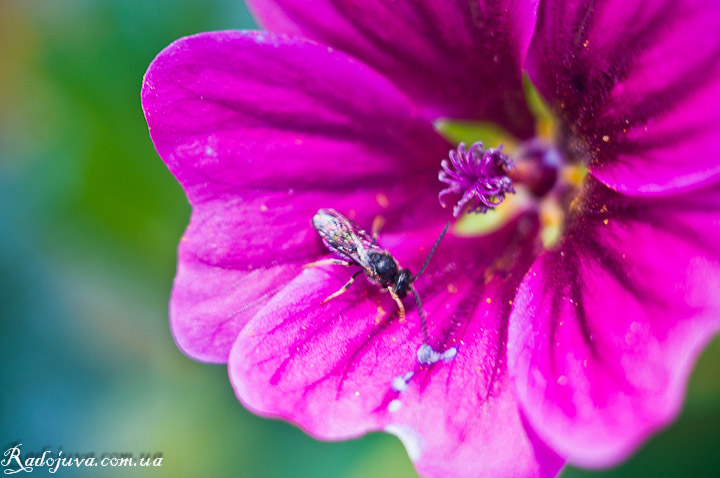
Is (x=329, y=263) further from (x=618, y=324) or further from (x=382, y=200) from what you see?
(x=618, y=324)

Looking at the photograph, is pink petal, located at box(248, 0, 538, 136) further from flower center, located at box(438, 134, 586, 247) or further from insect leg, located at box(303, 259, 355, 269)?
insect leg, located at box(303, 259, 355, 269)

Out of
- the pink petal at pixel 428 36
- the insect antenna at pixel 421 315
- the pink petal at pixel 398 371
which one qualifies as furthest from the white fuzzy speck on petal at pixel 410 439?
the pink petal at pixel 428 36

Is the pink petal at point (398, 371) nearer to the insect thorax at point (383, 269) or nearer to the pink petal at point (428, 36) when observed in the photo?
the insect thorax at point (383, 269)

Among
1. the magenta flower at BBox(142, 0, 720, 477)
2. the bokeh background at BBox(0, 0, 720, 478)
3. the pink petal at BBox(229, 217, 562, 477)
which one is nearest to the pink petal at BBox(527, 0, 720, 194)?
the magenta flower at BBox(142, 0, 720, 477)

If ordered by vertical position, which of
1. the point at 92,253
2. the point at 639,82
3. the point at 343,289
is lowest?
the point at 92,253

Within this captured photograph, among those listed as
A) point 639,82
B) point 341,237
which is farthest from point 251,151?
point 639,82

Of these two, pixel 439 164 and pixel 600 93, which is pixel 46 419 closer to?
pixel 439 164
